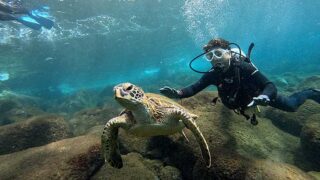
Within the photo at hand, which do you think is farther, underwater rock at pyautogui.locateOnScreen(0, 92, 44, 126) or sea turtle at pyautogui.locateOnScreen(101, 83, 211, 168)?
underwater rock at pyautogui.locateOnScreen(0, 92, 44, 126)

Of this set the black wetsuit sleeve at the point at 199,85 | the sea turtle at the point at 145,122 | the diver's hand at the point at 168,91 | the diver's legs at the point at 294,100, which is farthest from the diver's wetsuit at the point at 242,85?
the sea turtle at the point at 145,122

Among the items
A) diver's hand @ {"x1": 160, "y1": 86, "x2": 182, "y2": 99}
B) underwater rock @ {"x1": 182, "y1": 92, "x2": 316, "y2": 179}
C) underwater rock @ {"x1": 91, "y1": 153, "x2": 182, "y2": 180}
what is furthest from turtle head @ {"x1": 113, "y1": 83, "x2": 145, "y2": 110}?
diver's hand @ {"x1": 160, "y1": 86, "x2": 182, "y2": 99}

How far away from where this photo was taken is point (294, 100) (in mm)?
6617

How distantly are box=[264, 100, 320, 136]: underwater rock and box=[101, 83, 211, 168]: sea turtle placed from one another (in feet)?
13.6

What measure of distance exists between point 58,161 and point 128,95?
2.02 m

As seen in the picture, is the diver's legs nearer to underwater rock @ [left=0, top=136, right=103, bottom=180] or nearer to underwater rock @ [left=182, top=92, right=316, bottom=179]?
underwater rock @ [left=182, top=92, right=316, bottom=179]

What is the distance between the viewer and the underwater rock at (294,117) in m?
7.18

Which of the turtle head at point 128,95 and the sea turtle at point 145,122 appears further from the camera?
the sea turtle at point 145,122

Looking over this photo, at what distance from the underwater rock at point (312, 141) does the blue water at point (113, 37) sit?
14.8 metres

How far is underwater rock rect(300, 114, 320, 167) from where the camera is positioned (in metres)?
5.48

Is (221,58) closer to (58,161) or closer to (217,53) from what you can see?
(217,53)

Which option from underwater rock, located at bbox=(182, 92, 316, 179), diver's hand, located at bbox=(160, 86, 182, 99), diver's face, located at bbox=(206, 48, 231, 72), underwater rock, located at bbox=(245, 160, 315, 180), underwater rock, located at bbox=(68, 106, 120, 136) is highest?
diver's face, located at bbox=(206, 48, 231, 72)

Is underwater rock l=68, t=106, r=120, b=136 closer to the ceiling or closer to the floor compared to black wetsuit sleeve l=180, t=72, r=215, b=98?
closer to the floor

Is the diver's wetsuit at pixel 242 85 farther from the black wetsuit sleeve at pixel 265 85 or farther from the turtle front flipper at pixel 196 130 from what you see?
the turtle front flipper at pixel 196 130
